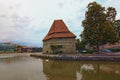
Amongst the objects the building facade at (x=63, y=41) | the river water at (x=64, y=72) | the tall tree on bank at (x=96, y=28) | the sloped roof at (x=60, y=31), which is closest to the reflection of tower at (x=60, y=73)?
the river water at (x=64, y=72)

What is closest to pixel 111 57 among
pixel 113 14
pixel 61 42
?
pixel 113 14

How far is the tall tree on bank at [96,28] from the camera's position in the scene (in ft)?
114

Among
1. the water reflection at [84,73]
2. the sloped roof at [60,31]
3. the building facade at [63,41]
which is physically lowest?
the water reflection at [84,73]

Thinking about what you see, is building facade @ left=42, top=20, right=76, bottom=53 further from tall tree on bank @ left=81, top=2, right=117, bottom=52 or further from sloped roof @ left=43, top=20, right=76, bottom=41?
tall tree on bank @ left=81, top=2, right=117, bottom=52

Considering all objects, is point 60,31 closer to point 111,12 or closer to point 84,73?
point 111,12

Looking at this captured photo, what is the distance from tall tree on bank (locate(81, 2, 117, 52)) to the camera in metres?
34.8

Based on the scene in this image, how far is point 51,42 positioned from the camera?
154ft

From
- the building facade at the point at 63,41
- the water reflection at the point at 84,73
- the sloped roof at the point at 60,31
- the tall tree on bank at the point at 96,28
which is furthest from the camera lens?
the sloped roof at the point at 60,31

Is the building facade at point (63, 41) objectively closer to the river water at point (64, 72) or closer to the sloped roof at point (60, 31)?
the sloped roof at point (60, 31)

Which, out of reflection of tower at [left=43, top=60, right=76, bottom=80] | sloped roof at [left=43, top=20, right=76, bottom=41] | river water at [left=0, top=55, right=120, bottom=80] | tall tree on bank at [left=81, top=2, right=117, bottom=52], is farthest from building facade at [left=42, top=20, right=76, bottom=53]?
reflection of tower at [left=43, top=60, right=76, bottom=80]

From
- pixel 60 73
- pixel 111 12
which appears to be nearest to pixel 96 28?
pixel 111 12

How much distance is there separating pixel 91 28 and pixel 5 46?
114 meters

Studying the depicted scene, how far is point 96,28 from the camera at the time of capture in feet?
117

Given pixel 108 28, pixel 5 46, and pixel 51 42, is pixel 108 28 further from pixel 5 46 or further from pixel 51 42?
pixel 5 46
